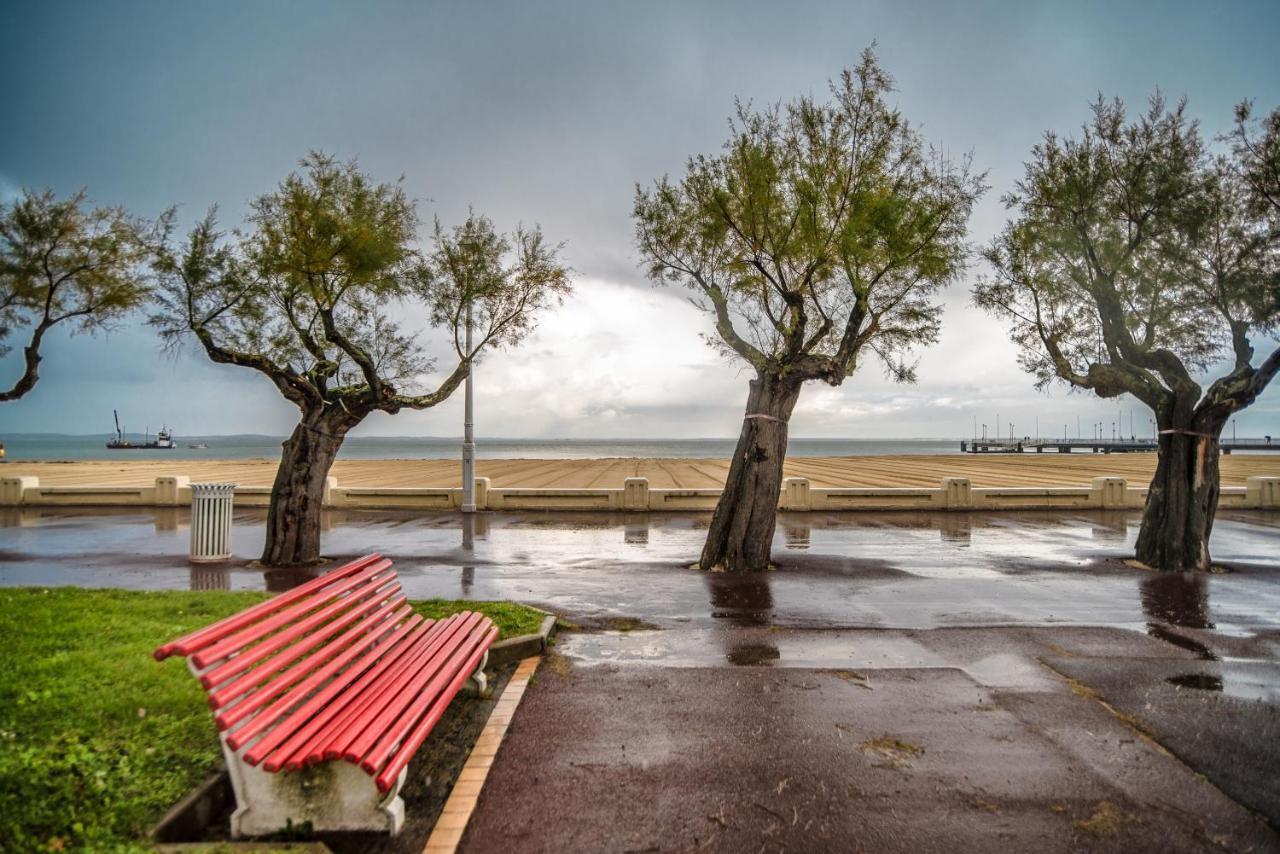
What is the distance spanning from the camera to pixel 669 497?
21.3 meters

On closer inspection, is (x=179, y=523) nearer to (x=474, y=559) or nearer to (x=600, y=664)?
(x=474, y=559)

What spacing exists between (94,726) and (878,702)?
548cm

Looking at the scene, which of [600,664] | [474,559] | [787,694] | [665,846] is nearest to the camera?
[665,846]

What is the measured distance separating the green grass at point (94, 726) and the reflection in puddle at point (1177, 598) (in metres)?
7.71

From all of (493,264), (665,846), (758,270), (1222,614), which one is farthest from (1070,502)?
(665,846)

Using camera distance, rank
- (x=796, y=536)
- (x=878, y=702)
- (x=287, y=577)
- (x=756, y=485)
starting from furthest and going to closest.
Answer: (x=796, y=536) < (x=756, y=485) < (x=287, y=577) < (x=878, y=702)

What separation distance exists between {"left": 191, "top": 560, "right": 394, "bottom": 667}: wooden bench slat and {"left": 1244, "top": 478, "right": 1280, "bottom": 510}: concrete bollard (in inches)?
1024

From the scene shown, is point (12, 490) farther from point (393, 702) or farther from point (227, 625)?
point (393, 702)

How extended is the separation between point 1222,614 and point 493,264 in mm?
12569

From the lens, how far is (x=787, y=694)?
5.63 m

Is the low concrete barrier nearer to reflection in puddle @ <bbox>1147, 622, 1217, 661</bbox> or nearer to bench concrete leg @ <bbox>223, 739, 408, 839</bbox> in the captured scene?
reflection in puddle @ <bbox>1147, 622, 1217, 661</bbox>

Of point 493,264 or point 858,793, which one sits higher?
point 493,264

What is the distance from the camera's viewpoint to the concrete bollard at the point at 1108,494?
21.0m

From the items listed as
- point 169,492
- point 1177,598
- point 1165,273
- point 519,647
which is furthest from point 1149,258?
point 169,492
